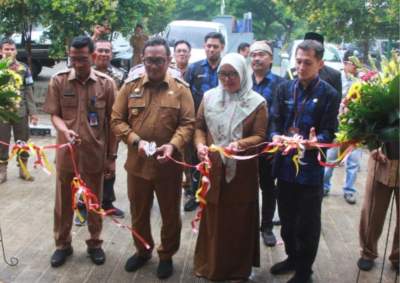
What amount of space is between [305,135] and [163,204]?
1.24 metres

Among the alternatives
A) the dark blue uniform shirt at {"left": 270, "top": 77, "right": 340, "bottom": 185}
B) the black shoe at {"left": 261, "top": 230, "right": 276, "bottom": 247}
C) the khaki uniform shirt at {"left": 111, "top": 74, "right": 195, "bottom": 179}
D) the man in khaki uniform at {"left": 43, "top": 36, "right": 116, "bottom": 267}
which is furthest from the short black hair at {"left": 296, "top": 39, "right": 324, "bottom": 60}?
the black shoe at {"left": 261, "top": 230, "right": 276, "bottom": 247}

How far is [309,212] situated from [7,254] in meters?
2.64

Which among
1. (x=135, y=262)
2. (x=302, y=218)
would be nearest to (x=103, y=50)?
(x=135, y=262)

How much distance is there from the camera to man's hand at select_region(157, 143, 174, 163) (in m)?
3.81

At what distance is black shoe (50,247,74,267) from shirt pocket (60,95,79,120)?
1.15m

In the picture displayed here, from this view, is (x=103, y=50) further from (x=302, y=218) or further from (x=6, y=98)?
(x=302, y=218)

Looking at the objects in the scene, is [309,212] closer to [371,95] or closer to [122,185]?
[371,95]

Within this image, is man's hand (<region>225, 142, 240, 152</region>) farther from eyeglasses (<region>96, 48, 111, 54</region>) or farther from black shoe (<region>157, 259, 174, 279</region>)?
eyeglasses (<region>96, 48, 111, 54</region>)

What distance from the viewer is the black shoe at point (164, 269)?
4.23 metres

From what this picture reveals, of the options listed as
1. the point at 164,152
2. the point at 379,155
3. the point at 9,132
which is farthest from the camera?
the point at 9,132

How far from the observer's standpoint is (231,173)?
13.0 ft

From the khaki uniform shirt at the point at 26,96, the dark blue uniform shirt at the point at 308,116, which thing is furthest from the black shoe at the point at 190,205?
the khaki uniform shirt at the point at 26,96

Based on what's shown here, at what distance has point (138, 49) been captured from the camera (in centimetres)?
1289

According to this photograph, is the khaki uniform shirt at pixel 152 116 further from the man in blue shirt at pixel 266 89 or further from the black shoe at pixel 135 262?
the man in blue shirt at pixel 266 89
